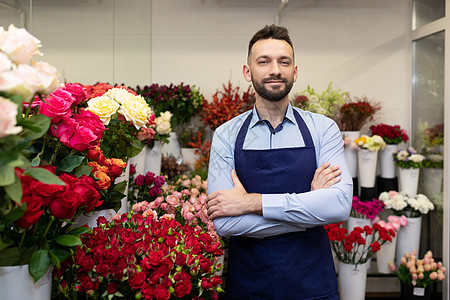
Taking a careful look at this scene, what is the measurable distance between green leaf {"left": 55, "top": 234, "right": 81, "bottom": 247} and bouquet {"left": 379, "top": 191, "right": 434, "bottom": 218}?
10.7ft

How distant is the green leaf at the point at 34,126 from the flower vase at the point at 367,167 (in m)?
3.35

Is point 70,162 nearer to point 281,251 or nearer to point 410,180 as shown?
point 281,251

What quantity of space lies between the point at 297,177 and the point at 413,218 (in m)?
2.39

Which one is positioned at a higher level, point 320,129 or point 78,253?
point 320,129

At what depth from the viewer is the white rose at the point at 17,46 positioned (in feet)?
2.50

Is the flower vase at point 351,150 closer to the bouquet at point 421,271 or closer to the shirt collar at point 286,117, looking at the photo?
the bouquet at point 421,271

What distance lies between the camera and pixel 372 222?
3736mm

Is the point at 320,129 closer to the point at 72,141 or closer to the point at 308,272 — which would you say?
the point at 308,272

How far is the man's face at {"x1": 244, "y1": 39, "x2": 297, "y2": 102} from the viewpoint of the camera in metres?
1.81

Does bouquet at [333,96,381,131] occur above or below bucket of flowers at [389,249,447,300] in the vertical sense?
above

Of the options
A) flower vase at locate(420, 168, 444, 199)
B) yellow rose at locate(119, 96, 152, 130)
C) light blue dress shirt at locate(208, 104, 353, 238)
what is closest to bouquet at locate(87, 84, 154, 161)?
yellow rose at locate(119, 96, 152, 130)

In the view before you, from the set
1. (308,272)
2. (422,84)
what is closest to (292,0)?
(422,84)

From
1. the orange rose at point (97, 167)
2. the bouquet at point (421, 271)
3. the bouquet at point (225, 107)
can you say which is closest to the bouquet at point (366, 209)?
the bouquet at point (421, 271)

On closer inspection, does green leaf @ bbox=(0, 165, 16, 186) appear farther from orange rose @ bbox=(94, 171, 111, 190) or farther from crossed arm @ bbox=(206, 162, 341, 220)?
crossed arm @ bbox=(206, 162, 341, 220)
